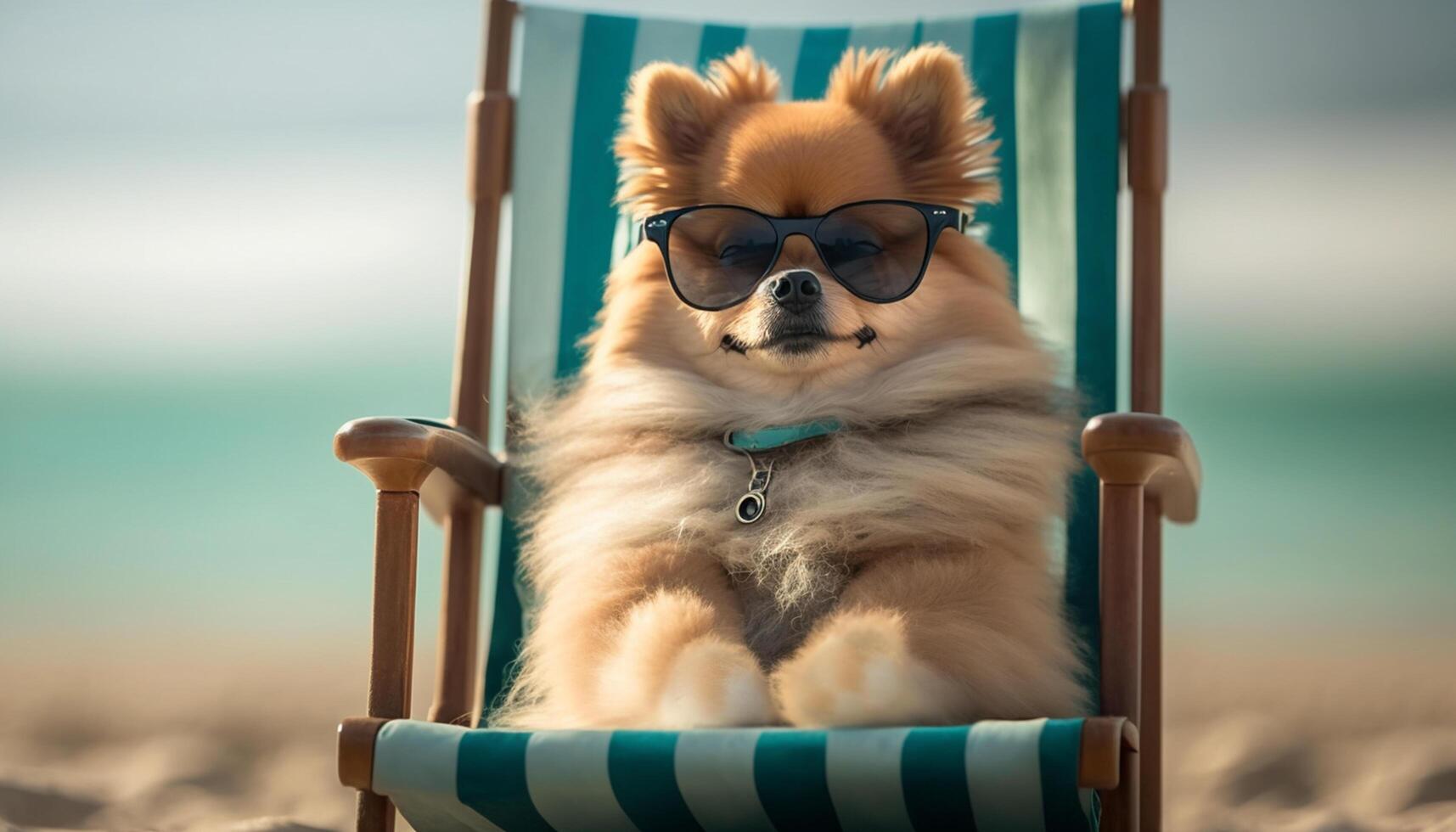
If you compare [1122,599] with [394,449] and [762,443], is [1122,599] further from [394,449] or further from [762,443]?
[394,449]

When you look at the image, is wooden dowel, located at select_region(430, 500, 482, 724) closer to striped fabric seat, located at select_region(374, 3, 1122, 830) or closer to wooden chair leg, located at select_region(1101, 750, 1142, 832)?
striped fabric seat, located at select_region(374, 3, 1122, 830)

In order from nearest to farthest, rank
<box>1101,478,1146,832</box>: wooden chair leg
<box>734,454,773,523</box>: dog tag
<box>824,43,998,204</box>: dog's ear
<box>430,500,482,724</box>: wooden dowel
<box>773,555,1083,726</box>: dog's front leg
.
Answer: <box>773,555,1083,726</box>: dog's front leg < <box>1101,478,1146,832</box>: wooden chair leg < <box>734,454,773,523</box>: dog tag < <box>824,43,998,204</box>: dog's ear < <box>430,500,482,724</box>: wooden dowel

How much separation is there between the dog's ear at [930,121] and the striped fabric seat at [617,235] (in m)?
0.30

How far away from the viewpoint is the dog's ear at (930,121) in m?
1.73

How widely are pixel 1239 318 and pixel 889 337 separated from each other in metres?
1.67

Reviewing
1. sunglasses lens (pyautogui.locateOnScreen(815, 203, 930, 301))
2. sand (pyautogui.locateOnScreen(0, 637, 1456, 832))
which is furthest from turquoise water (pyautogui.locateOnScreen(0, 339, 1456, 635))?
sunglasses lens (pyautogui.locateOnScreen(815, 203, 930, 301))

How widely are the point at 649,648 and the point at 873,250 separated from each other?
624 mm

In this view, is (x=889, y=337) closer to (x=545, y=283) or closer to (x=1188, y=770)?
(x=545, y=283)

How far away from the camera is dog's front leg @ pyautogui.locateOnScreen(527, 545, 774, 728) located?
1296 mm

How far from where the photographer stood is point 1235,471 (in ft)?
9.84

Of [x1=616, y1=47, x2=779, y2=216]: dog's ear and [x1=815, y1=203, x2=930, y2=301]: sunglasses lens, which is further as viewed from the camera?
[x1=616, y1=47, x2=779, y2=216]: dog's ear

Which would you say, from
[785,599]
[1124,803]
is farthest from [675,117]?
[1124,803]

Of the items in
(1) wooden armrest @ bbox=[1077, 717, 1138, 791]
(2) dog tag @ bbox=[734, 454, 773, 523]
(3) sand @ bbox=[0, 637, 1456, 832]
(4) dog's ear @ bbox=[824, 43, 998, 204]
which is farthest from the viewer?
(3) sand @ bbox=[0, 637, 1456, 832]

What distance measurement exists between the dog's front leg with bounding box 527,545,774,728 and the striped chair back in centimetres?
37
